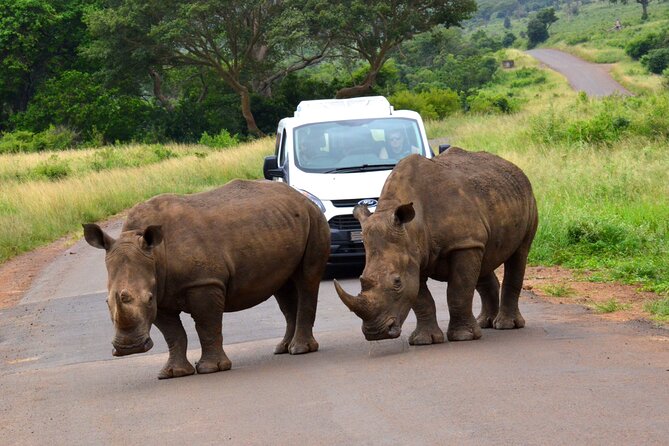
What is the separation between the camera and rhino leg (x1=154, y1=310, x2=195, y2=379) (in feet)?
30.5

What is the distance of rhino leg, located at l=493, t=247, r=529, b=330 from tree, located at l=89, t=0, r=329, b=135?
3777 cm

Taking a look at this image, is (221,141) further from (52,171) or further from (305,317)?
(305,317)

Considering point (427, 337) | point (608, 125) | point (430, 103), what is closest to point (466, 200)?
point (427, 337)

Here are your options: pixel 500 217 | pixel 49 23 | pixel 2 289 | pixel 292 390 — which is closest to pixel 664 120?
pixel 2 289

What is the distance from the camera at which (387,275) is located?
358 inches

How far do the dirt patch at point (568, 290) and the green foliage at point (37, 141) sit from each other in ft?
101

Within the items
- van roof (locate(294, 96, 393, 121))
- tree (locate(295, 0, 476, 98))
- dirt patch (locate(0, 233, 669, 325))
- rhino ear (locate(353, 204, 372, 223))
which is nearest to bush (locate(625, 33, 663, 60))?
tree (locate(295, 0, 476, 98))

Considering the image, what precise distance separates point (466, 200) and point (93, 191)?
67.0 ft

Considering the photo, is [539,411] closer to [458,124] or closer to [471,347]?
[471,347]

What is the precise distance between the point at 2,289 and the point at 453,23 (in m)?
36.7

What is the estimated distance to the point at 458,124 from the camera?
4319 centimetres

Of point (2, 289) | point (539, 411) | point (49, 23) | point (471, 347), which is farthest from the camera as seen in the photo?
point (49, 23)

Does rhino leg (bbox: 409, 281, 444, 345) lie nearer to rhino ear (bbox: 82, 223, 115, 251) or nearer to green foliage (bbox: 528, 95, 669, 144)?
rhino ear (bbox: 82, 223, 115, 251)

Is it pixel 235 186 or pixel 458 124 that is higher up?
pixel 235 186
